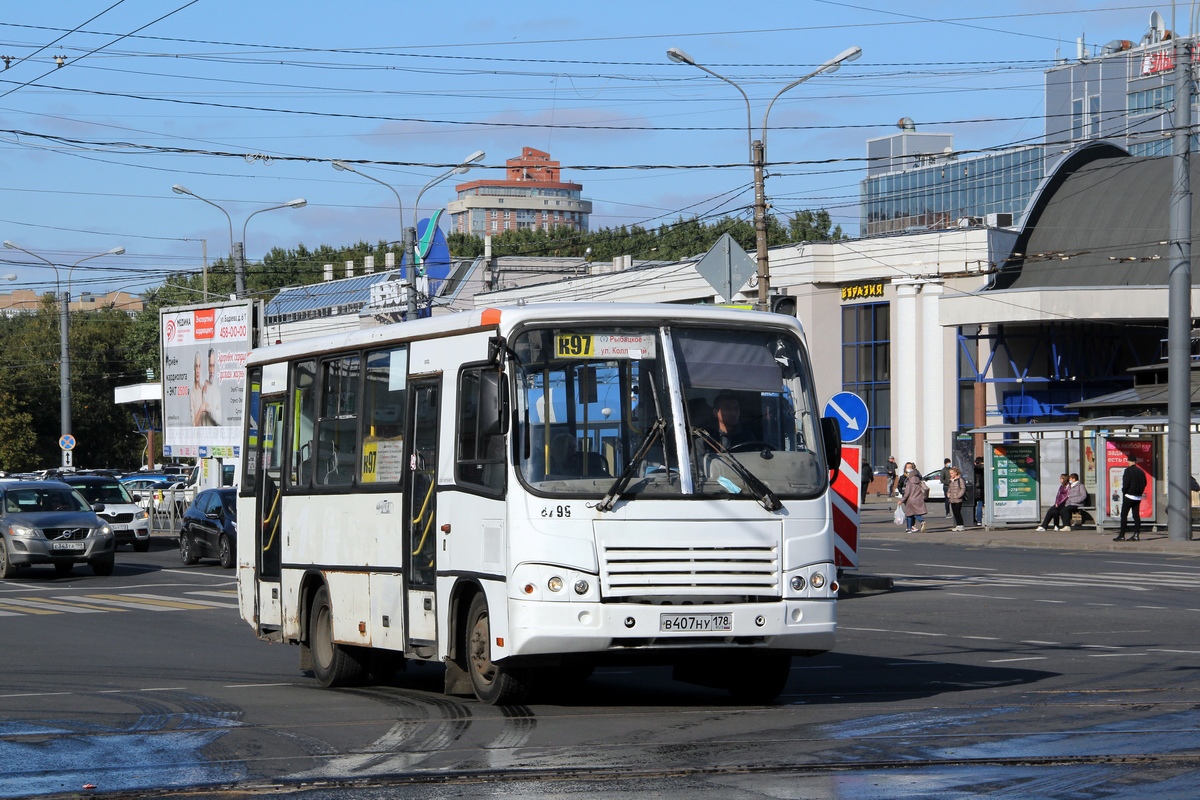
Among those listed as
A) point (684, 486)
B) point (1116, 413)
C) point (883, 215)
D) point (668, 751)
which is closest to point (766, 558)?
point (684, 486)

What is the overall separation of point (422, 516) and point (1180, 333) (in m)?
26.8

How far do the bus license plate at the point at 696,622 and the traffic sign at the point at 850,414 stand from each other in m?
11.4

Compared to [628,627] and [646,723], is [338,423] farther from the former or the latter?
[646,723]

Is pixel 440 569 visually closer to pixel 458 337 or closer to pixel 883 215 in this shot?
pixel 458 337

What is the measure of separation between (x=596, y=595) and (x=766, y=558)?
1.17m

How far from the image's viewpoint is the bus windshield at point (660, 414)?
10.9 m

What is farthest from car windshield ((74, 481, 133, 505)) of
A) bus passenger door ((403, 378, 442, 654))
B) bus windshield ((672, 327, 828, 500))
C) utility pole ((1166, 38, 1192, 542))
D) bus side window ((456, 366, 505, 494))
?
bus windshield ((672, 327, 828, 500))

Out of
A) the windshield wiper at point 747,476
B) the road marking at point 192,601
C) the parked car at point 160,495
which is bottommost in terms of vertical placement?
the road marking at point 192,601

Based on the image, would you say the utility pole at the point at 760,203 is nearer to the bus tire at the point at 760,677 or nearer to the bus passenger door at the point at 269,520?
the bus passenger door at the point at 269,520

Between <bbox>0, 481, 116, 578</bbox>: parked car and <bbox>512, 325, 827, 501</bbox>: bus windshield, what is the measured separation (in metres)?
20.6

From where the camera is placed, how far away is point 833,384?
65.6 meters

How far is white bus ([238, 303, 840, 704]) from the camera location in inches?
420

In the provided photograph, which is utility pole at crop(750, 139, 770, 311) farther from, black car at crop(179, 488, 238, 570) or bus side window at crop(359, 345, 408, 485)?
bus side window at crop(359, 345, 408, 485)

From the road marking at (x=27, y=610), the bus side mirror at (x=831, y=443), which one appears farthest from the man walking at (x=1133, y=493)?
Result: the bus side mirror at (x=831, y=443)
